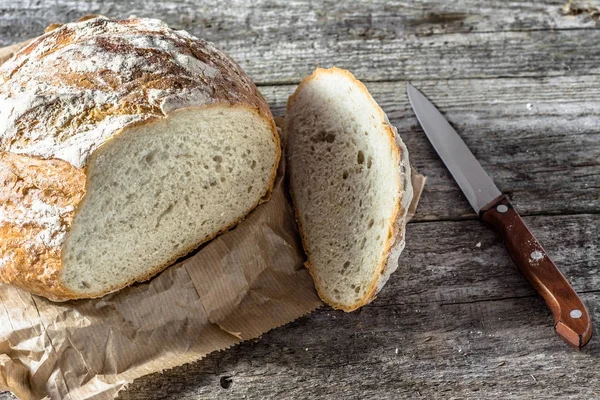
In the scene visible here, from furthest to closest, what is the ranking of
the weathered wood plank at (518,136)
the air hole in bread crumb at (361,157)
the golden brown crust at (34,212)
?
the weathered wood plank at (518,136), the air hole in bread crumb at (361,157), the golden brown crust at (34,212)

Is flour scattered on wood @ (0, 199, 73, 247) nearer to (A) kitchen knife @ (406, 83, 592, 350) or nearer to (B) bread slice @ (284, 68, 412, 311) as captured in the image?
(B) bread slice @ (284, 68, 412, 311)

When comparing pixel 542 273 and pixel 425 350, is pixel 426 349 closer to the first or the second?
pixel 425 350

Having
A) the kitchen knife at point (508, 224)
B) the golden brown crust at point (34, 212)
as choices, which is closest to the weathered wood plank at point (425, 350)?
the kitchen knife at point (508, 224)

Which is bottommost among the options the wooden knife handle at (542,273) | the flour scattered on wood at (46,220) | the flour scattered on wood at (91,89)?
the wooden knife handle at (542,273)

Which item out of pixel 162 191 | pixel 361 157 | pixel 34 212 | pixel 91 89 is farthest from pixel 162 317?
pixel 361 157

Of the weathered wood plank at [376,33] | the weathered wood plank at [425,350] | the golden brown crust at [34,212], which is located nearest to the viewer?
the golden brown crust at [34,212]

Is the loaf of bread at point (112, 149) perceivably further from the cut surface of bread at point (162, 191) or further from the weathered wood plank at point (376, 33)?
the weathered wood plank at point (376, 33)

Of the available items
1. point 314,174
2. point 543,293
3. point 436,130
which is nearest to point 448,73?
point 436,130

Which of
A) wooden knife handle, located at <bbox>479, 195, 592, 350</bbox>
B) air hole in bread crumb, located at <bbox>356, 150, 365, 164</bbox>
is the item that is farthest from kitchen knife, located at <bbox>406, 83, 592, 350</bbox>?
air hole in bread crumb, located at <bbox>356, 150, 365, 164</bbox>
